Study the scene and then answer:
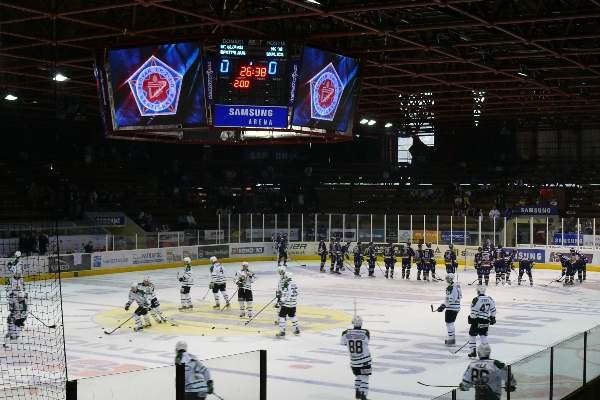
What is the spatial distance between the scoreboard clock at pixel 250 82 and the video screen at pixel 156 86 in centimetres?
43

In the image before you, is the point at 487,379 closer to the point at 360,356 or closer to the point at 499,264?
the point at 360,356

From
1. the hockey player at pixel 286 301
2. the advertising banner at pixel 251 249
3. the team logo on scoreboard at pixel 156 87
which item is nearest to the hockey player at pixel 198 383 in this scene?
the hockey player at pixel 286 301

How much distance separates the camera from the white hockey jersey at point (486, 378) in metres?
7.86

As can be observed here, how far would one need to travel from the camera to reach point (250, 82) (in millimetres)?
17969

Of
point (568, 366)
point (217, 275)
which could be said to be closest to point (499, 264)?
point (217, 275)

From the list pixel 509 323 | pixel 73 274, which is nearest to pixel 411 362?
pixel 509 323

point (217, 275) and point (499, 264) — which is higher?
point (217, 275)

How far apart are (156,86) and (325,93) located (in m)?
3.66

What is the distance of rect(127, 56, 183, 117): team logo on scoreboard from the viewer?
18.2 meters

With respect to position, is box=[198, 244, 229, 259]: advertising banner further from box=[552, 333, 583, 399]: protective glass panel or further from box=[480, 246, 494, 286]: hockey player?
box=[552, 333, 583, 399]: protective glass panel

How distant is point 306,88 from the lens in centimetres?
1859

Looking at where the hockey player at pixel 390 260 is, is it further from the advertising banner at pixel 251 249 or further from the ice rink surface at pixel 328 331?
the advertising banner at pixel 251 249

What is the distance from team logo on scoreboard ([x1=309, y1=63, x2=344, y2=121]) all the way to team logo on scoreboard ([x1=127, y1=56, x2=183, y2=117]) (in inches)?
114

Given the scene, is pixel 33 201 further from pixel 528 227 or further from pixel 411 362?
pixel 411 362
